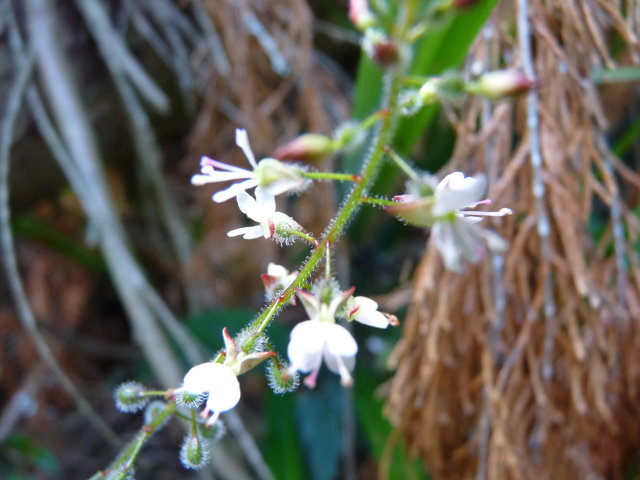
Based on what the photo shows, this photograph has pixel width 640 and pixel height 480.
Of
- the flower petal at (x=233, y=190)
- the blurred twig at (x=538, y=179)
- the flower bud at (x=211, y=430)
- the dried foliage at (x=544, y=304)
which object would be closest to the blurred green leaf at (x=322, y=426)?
the dried foliage at (x=544, y=304)

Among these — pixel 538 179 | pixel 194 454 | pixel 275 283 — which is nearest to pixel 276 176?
pixel 275 283

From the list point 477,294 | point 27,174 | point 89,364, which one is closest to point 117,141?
point 27,174

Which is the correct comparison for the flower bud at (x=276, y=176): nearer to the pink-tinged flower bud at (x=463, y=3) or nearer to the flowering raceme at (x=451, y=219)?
the flowering raceme at (x=451, y=219)

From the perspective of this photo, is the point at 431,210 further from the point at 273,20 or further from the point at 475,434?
the point at 273,20

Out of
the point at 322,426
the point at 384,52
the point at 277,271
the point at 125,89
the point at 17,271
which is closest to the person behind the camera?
the point at 384,52

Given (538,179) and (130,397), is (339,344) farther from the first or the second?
(538,179)

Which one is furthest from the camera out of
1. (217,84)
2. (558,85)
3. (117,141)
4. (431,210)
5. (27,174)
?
(117,141)

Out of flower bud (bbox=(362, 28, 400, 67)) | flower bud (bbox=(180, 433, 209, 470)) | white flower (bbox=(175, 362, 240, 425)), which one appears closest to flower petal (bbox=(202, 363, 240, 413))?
white flower (bbox=(175, 362, 240, 425))
